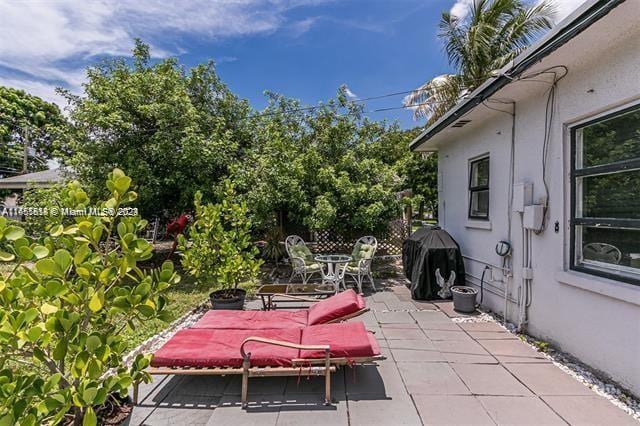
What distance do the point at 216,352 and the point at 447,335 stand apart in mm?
3049

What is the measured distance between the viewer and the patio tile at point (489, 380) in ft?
10.00

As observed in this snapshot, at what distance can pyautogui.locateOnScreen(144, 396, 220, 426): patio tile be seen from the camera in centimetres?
270

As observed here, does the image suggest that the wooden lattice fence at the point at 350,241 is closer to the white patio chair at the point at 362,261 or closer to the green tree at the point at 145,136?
the white patio chair at the point at 362,261

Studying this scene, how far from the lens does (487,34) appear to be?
36.6ft

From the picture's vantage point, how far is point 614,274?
10.7 ft

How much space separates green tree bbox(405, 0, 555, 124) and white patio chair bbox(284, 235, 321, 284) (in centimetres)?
693

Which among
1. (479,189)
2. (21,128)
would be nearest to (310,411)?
(479,189)

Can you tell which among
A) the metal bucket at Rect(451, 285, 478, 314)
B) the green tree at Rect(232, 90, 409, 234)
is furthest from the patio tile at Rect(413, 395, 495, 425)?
the green tree at Rect(232, 90, 409, 234)

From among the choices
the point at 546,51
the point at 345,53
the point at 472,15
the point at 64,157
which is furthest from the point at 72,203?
the point at 472,15

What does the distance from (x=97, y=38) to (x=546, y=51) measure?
31.5 feet

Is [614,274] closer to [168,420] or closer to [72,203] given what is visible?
[168,420]

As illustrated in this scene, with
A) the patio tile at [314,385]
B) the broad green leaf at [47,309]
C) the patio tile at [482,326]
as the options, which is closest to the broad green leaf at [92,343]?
the broad green leaf at [47,309]

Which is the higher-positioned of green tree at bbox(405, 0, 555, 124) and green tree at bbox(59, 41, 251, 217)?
green tree at bbox(405, 0, 555, 124)

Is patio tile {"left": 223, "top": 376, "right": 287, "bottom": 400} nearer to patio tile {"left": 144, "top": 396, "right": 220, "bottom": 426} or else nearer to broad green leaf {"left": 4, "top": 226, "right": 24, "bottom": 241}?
patio tile {"left": 144, "top": 396, "right": 220, "bottom": 426}
